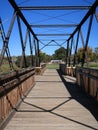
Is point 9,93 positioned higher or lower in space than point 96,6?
lower

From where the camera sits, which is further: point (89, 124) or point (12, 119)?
point (12, 119)

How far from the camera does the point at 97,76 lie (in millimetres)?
8102

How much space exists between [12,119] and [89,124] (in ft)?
5.62

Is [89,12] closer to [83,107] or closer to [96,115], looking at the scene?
[83,107]

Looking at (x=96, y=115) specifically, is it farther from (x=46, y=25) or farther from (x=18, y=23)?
(x=46, y=25)

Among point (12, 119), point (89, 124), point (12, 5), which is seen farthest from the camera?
point (12, 5)

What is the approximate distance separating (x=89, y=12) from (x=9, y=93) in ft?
23.0

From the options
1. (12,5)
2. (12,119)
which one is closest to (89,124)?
(12,119)

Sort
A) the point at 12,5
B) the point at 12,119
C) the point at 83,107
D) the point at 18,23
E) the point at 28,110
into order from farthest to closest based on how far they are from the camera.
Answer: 1. the point at 18,23
2. the point at 12,5
3. the point at 83,107
4. the point at 28,110
5. the point at 12,119

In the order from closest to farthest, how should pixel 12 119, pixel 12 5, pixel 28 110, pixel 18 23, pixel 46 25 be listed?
pixel 12 119
pixel 28 110
pixel 12 5
pixel 18 23
pixel 46 25

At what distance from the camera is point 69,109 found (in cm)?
750

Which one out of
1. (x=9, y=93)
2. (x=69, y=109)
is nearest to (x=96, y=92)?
(x=69, y=109)

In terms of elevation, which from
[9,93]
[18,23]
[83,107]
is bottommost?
[83,107]

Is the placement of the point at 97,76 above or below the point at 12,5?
below
